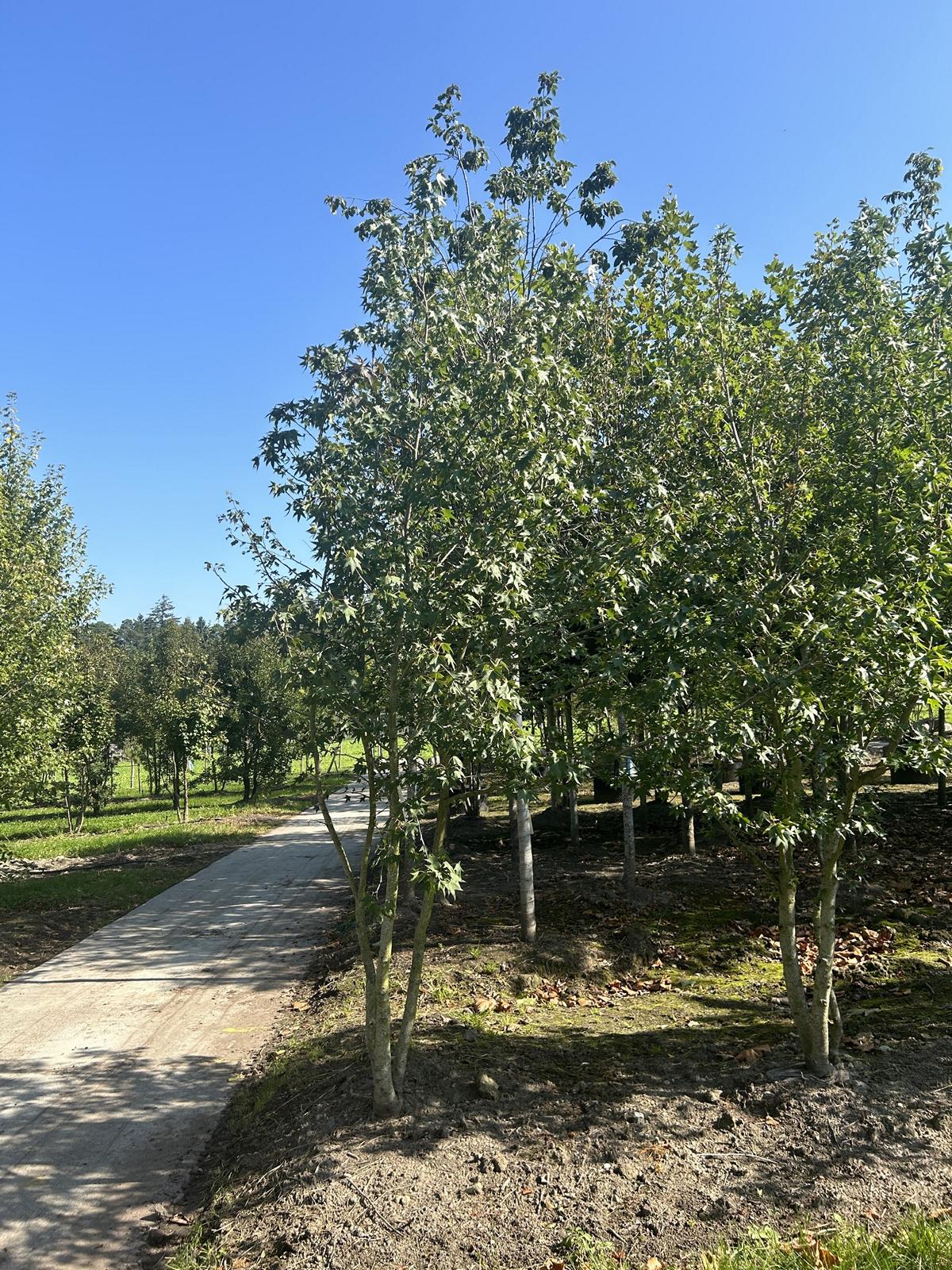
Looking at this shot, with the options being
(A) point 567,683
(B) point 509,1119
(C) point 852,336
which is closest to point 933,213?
(C) point 852,336

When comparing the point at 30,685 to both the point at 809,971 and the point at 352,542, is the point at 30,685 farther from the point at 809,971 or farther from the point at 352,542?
the point at 809,971

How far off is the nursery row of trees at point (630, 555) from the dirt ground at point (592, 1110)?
1.82ft

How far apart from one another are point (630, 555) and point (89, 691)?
26.5 meters

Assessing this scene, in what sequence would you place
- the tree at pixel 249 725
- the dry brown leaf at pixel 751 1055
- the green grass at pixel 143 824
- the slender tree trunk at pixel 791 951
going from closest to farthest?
the slender tree trunk at pixel 791 951 → the dry brown leaf at pixel 751 1055 → the green grass at pixel 143 824 → the tree at pixel 249 725

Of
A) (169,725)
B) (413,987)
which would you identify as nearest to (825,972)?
(413,987)

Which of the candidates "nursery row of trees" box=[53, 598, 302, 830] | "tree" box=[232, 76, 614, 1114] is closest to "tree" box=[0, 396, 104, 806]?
"nursery row of trees" box=[53, 598, 302, 830]

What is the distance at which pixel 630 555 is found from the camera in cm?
491

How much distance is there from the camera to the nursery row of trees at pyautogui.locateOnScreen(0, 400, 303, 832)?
508 inches

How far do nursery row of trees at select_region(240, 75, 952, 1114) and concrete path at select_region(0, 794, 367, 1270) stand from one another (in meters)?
1.73

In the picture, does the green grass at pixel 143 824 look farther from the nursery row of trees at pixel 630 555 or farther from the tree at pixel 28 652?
the nursery row of trees at pixel 630 555

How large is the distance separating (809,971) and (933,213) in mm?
8411

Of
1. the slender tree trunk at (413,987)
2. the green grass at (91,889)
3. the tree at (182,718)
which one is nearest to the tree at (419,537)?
the slender tree trunk at (413,987)

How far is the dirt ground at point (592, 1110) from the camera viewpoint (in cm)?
421

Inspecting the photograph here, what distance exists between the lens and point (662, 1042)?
21.5 ft
